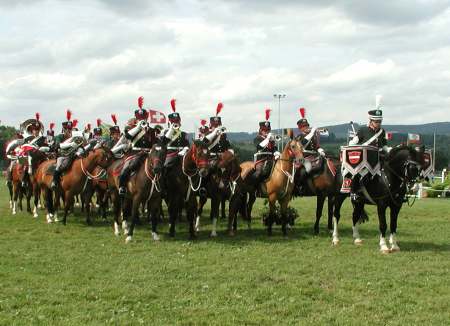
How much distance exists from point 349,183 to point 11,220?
38.9 feet

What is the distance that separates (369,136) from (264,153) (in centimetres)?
426

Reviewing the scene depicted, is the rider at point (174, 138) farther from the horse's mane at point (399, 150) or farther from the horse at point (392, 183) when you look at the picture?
the horse's mane at point (399, 150)

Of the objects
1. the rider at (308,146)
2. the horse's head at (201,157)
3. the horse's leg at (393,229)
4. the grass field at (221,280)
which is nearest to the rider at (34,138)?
the grass field at (221,280)

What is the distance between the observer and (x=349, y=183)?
1320 centimetres

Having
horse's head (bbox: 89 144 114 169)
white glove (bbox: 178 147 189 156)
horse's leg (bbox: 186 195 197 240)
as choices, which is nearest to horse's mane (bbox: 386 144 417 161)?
horse's leg (bbox: 186 195 197 240)

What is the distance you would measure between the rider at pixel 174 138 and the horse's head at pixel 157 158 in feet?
2.45

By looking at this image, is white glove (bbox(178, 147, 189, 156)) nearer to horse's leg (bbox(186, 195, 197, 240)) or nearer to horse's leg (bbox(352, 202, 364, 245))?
horse's leg (bbox(186, 195, 197, 240))

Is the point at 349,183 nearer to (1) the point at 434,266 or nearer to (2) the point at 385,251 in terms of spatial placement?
(2) the point at 385,251

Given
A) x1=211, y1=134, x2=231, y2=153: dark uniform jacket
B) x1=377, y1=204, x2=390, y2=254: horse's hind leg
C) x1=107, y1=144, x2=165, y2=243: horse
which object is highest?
x1=211, y1=134, x2=231, y2=153: dark uniform jacket

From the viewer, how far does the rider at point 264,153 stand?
16141 millimetres

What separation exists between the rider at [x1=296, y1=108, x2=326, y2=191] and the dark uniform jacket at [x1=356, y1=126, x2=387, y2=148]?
3.18m

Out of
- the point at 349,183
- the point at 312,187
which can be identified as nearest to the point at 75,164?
the point at 312,187

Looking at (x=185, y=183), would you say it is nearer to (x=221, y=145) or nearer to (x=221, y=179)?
(x=221, y=179)

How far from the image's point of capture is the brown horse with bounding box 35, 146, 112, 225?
1716 centimetres
